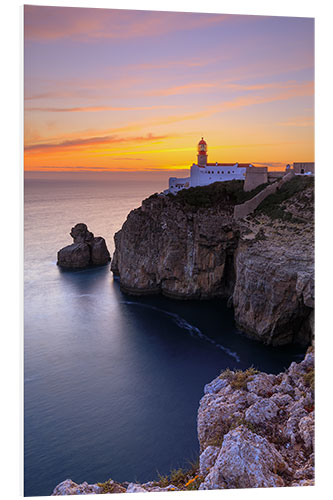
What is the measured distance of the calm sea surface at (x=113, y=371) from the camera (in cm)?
951

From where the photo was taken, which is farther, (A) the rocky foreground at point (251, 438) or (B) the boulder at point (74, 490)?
(B) the boulder at point (74, 490)

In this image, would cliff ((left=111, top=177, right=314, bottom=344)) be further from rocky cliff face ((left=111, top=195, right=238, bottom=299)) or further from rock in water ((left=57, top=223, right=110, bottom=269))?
rock in water ((left=57, top=223, right=110, bottom=269))

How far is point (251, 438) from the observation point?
3959 millimetres

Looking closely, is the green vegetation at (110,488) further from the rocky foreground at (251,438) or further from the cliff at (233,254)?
the cliff at (233,254)

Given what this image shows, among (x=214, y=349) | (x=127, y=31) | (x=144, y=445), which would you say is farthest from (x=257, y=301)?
(x=127, y=31)

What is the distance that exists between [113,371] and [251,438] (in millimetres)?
10666

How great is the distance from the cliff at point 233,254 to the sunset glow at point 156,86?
277 inches

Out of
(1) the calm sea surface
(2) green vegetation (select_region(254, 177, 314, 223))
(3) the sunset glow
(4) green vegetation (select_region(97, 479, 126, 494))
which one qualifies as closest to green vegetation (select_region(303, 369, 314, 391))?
(4) green vegetation (select_region(97, 479, 126, 494))

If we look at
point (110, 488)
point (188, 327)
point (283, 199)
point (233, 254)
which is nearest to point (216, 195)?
point (233, 254)

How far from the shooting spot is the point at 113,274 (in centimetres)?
2867

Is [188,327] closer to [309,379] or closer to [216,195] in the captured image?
[216,195]

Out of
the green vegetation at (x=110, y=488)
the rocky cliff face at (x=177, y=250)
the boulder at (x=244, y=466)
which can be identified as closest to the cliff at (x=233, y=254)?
the rocky cliff face at (x=177, y=250)

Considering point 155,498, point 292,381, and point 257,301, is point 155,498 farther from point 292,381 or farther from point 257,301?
point 257,301
